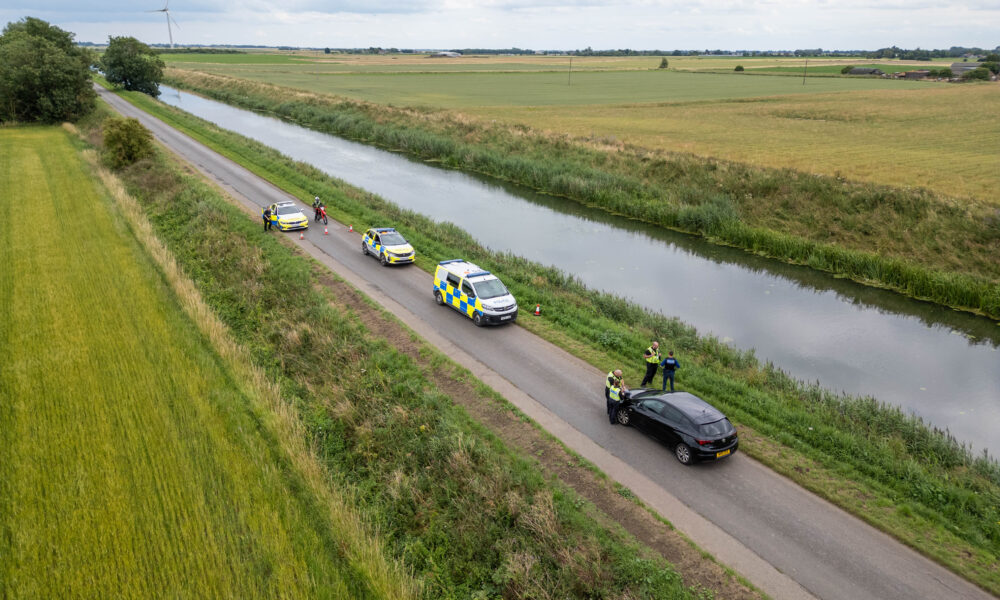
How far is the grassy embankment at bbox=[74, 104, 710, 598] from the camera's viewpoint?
11.7 metres

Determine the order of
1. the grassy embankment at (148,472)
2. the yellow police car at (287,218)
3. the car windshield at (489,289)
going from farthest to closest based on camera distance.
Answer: the yellow police car at (287,218), the car windshield at (489,289), the grassy embankment at (148,472)

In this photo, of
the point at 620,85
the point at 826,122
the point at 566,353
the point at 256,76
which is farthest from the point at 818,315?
the point at 256,76

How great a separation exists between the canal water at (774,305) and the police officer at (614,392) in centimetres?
482

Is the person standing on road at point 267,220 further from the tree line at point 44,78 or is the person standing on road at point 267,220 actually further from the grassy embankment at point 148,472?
the tree line at point 44,78

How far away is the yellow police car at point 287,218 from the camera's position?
32875 millimetres

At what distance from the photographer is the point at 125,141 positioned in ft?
152

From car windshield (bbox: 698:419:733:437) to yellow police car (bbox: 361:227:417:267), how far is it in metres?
17.7

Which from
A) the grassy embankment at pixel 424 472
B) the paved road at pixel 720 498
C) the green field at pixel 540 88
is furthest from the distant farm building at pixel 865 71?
the grassy embankment at pixel 424 472

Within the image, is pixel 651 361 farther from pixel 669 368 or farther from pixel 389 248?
pixel 389 248

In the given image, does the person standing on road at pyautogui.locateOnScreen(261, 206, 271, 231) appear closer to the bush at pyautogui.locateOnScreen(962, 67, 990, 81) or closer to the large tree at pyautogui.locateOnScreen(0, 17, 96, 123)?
the large tree at pyautogui.locateOnScreen(0, 17, 96, 123)

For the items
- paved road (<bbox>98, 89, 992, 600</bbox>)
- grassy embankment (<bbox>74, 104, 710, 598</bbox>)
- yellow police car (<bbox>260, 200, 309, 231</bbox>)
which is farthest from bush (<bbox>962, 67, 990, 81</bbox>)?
grassy embankment (<bbox>74, 104, 710, 598</bbox>)

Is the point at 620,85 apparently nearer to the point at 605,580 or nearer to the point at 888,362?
the point at 888,362

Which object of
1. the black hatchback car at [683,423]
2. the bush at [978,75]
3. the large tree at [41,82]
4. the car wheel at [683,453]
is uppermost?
the bush at [978,75]

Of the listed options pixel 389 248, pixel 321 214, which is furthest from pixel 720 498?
pixel 321 214
